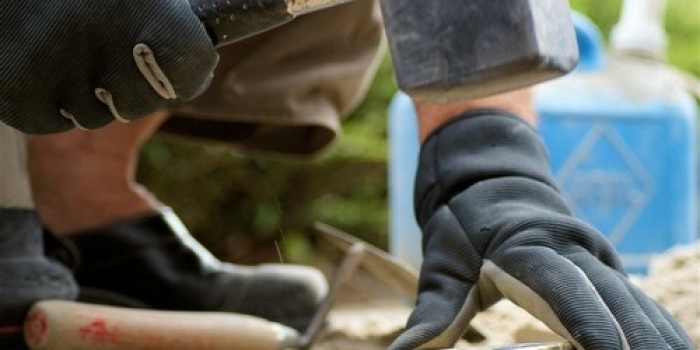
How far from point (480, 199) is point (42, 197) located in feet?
2.60

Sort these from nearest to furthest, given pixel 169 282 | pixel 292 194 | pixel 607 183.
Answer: pixel 169 282 → pixel 607 183 → pixel 292 194

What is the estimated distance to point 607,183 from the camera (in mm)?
2320

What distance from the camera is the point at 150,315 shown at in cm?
122

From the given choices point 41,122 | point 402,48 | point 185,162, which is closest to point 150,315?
point 41,122

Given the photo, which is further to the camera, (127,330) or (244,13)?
(127,330)

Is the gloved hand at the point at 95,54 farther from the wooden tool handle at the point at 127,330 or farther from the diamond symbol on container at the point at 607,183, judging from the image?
the diamond symbol on container at the point at 607,183

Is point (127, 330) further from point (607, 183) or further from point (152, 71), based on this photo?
point (607, 183)

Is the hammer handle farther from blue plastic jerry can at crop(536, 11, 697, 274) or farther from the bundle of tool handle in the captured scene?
blue plastic jerry can at crop(536, 11, 697, 274)

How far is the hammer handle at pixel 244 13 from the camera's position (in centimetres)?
88

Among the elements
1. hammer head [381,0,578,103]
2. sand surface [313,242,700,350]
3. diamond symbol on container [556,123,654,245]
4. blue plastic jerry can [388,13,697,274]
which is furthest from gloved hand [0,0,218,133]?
diamond symbol on container [556,123,654,245]

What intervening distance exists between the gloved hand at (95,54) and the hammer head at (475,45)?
0.15 metres

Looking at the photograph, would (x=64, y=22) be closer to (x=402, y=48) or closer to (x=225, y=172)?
(x=402, y=48)

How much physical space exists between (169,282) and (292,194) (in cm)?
181

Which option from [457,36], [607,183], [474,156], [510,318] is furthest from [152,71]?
→ [607,183]
